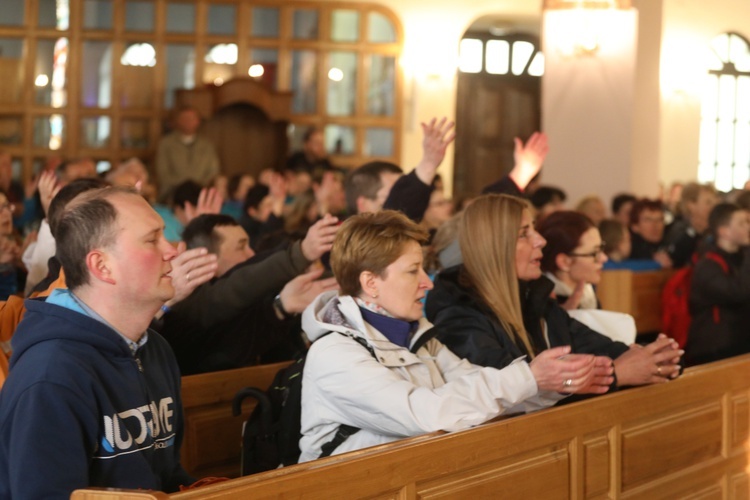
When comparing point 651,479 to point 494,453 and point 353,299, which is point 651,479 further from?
point 353,299

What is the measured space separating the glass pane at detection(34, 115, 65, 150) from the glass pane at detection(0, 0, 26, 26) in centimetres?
113

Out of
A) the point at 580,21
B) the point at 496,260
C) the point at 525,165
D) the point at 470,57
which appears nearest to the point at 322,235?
the point at 496,260

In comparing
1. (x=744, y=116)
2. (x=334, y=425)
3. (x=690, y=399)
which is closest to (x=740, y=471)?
(x=690, y=399)

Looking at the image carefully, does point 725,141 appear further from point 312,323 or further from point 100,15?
point 312,323

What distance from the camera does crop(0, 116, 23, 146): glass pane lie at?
41.1 ft

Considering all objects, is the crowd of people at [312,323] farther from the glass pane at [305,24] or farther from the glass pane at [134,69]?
the glass pane at [305,24]

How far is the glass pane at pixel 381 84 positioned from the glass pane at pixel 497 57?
2.93m

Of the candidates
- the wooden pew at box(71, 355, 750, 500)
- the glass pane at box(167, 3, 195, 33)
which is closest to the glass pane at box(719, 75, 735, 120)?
the glass pane at box(167, 3, 195, 33)

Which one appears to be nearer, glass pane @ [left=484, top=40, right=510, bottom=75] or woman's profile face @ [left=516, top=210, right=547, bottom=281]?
woman's profile face @ [left=516, top=210, right=547, bottom=281]

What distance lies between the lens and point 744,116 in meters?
16.4

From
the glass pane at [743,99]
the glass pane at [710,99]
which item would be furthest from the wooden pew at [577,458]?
the glass pane at [743,99]

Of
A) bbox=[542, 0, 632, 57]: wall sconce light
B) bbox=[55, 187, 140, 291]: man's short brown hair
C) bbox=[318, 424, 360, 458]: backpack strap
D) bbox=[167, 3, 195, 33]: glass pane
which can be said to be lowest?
bbox=[318, 424, 360, 458]: backpack strap

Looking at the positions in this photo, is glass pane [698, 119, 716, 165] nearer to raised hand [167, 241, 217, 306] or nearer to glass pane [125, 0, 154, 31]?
glass pane [125, 0, 154, 31]

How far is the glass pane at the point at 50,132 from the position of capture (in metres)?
12.6
